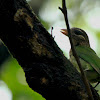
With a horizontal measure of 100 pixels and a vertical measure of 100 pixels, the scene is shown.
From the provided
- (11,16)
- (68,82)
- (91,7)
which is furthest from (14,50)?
(91,7)

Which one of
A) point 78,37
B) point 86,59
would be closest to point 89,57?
point 86,59

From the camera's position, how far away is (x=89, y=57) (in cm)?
463

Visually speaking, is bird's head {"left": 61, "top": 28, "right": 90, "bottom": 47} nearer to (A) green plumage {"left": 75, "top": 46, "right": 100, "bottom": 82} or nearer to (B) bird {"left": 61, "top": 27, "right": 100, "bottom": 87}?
(B) bird {"left": 61, "top": 27, "right": 100, "bottom": 87}

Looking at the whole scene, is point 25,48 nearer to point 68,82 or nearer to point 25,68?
point 25,68

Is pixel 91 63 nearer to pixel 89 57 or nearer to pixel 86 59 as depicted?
pixel 86 59

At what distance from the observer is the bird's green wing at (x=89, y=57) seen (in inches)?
167

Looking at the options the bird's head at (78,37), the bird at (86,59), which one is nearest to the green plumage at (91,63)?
the bird at (86,59)

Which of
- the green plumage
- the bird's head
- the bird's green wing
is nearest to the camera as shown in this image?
the green plumage

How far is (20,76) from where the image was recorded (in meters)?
6.83

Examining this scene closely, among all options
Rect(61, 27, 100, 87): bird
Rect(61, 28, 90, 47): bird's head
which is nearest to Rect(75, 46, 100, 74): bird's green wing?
Rect(61, 27, 100, 87): bird

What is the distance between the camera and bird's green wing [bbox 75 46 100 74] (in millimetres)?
4250

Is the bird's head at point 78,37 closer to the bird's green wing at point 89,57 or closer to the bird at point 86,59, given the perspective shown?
the bird at point 86,59

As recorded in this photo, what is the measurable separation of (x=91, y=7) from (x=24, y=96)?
3754 mm

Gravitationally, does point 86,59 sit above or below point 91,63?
above
